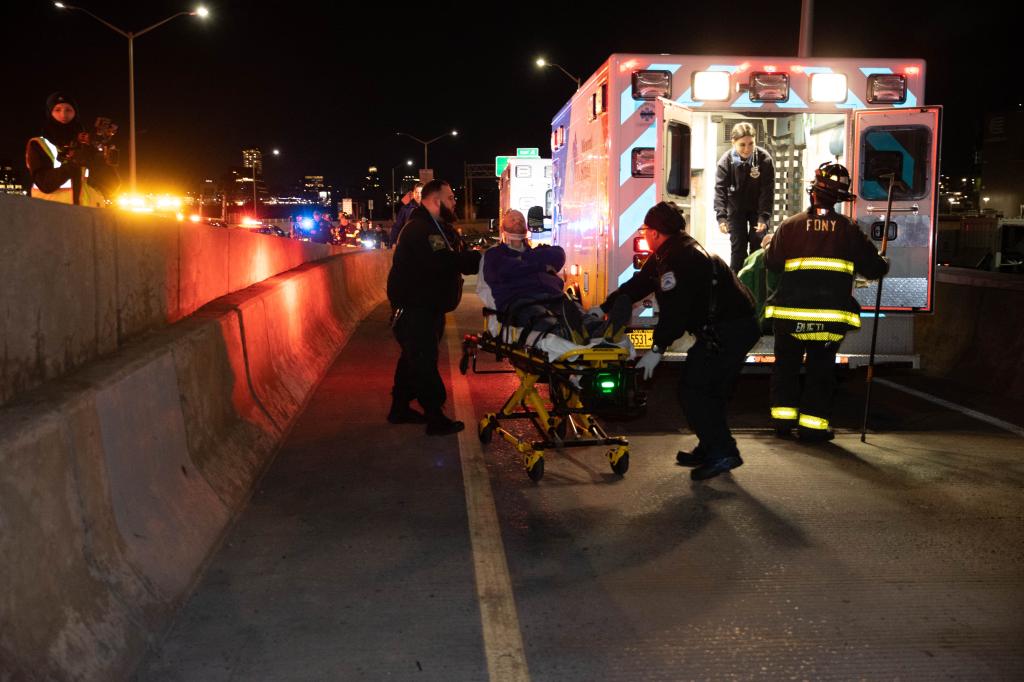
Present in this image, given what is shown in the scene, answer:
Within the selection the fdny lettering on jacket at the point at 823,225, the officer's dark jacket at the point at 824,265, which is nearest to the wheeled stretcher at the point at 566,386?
the officer's dark jacket at the point at 824,265

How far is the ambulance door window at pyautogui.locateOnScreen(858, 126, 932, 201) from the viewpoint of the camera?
9.08m

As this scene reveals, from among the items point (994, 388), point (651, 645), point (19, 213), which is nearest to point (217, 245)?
point (19, 213)

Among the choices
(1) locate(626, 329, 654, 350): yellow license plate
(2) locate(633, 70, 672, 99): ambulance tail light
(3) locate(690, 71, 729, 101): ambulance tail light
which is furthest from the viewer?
(3) locate(690, 71, 729, 101): ambulance tail light

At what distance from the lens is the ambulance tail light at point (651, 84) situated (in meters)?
9.03

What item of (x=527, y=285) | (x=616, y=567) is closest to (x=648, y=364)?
(x=527, y=285)

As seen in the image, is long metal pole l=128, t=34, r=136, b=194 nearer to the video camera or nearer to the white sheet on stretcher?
→ the video camera

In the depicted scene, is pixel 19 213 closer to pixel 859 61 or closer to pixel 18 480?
pixel 18 480

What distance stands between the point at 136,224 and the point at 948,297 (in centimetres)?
885

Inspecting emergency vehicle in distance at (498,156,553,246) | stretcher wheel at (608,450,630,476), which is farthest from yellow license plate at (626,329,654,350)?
emergency vehicle in distance at (498,156,553,246)

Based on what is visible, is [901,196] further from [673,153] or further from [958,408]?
[673,153]

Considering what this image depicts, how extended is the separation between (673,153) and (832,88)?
1540 millimetres

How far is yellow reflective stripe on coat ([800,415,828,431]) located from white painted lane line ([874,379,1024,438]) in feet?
5.09

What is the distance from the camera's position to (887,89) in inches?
363

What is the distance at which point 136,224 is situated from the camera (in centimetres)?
569
